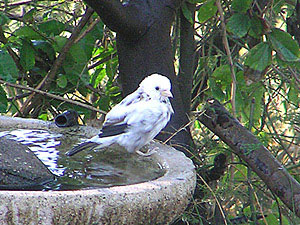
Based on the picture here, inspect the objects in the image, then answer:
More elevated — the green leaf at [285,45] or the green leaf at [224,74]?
the green leaf at [285,45]

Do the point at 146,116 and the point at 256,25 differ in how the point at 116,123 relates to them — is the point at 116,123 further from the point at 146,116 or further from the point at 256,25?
the point at 256,25

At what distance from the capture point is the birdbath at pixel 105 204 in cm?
109

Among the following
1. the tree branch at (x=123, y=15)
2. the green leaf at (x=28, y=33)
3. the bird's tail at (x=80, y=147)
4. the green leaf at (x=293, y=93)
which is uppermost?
the tree branch at (x=123, y=15)

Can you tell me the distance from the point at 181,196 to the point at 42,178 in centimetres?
40

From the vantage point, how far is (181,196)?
134cm

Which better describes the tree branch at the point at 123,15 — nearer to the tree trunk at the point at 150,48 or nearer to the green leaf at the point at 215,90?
the tree trunk at the point at 150,48

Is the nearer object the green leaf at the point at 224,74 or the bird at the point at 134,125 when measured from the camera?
the bird at the point at 134,125

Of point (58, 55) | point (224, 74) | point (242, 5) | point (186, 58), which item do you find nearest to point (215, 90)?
point (224, 74)

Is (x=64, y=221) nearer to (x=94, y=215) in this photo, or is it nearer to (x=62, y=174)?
(x=94, y=215)

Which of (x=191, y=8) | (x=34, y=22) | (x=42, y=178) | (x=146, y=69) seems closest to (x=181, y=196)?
(x=42, y=178)

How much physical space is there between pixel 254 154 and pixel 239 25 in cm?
49

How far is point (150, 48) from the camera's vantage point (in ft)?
6.80

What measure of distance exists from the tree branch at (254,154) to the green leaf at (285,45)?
0.35m

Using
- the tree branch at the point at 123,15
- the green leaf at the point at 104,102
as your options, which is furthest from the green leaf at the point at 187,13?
the green leaf at the point at 104,102
